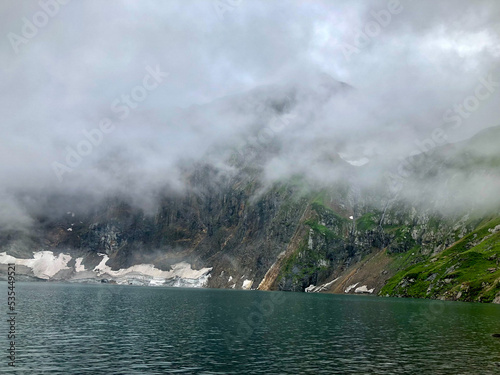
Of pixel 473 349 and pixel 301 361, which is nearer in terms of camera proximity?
pixel 301 361

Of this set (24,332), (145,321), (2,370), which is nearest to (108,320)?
(145,321)

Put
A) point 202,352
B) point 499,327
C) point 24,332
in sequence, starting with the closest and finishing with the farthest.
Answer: point 202,352 < point 24,332 < point 499,327

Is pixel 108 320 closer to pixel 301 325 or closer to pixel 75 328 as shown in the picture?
pixel 75 328

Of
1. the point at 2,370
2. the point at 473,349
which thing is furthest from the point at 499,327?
the point at 2,370

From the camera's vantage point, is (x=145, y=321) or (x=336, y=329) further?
(x=145, y=321)

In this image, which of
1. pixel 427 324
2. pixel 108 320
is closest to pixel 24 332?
pixel 108 320

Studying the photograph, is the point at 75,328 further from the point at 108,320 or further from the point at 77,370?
the point at 77,370

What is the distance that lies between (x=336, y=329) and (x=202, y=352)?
41.3 meters

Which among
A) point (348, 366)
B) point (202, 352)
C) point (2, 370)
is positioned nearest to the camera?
point (2, 370)

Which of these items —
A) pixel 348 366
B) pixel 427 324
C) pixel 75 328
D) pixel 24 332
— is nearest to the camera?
pixel 348 366

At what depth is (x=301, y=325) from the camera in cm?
10531

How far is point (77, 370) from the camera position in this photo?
2197 inches

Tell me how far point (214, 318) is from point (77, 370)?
6654 cm

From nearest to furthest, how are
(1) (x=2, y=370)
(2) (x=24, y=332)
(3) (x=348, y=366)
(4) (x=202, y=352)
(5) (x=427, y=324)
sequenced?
(1) (x=2, y=370) < (3) (x=348, y=366) < (4) (x=202, y=352) < (2) (x=24, y=332) < (5) (x=427, y=324)
